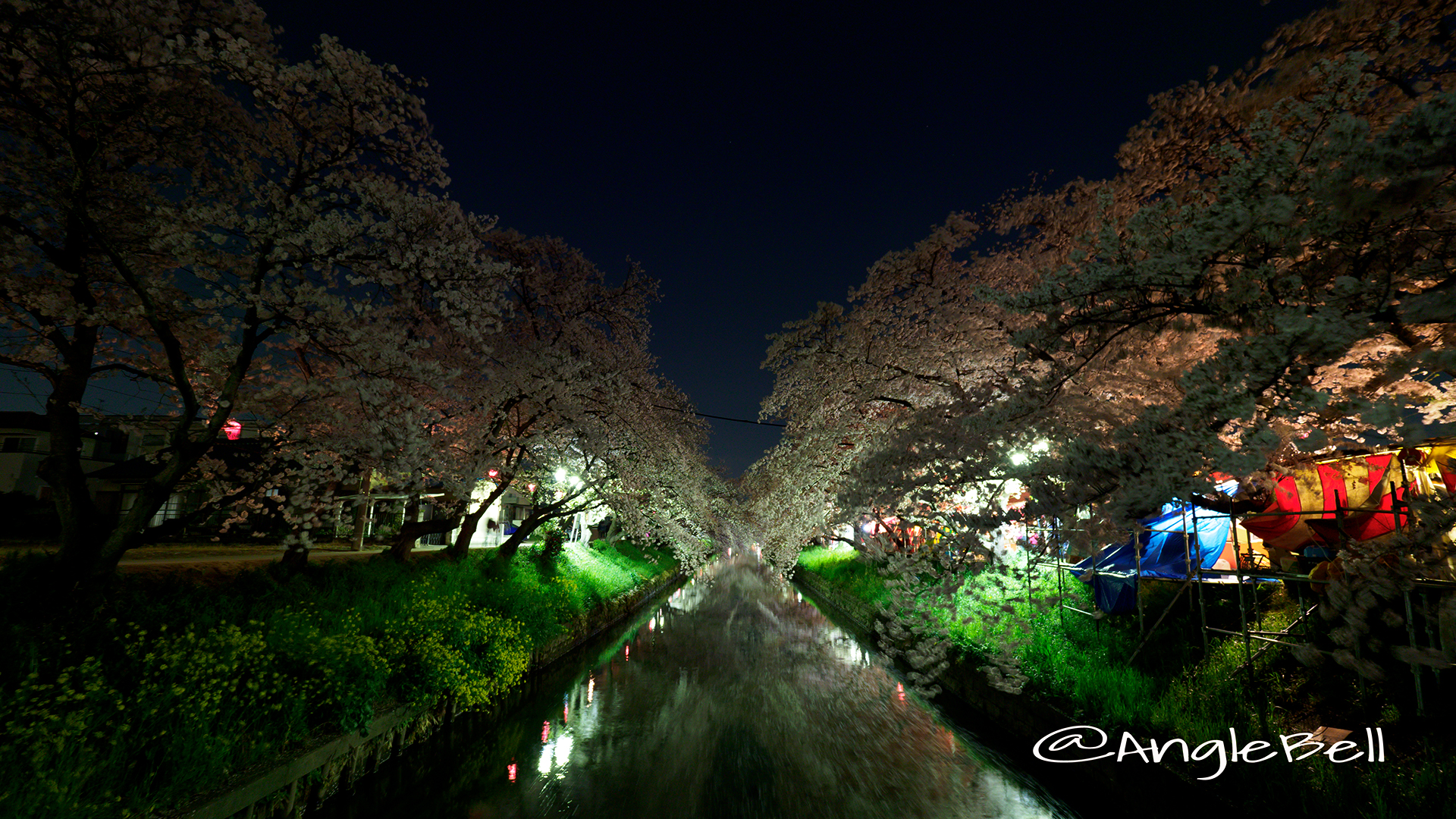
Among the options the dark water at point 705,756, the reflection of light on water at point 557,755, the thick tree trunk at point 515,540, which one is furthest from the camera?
the thick tree trunk at point 515,540

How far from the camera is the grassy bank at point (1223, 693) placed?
4.98 m

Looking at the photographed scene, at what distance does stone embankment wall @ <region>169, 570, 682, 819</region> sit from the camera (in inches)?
199

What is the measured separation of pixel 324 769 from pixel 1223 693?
10.6 m

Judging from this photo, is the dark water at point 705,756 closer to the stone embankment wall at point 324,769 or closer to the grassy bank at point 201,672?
the stone embankment wall at point 324,769

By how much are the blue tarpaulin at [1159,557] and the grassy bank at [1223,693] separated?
44cm

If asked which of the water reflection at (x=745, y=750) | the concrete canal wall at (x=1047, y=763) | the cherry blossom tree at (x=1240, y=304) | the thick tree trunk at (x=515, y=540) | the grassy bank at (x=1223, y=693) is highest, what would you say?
the cherry blossom tree at (x=1240, y=304)

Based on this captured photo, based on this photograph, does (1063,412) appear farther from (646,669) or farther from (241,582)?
(646,669)

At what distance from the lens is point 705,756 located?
8.91 meters

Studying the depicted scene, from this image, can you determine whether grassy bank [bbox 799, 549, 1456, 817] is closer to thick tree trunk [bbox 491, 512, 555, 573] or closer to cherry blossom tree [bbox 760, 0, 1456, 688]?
cherry blossom tree [bbox 760, 0, 1456, 688]

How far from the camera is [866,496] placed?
5801mm

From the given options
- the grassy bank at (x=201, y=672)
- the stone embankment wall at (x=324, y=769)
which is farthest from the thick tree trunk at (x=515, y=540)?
the stone embankment wall at (x=324, y=769)

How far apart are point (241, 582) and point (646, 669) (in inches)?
334

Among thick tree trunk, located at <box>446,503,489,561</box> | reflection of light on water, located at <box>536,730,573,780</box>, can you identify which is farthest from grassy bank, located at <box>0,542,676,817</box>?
thick tree trunk, located at <box>446,503,489,561</box>

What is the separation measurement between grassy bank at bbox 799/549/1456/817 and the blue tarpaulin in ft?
1.43
